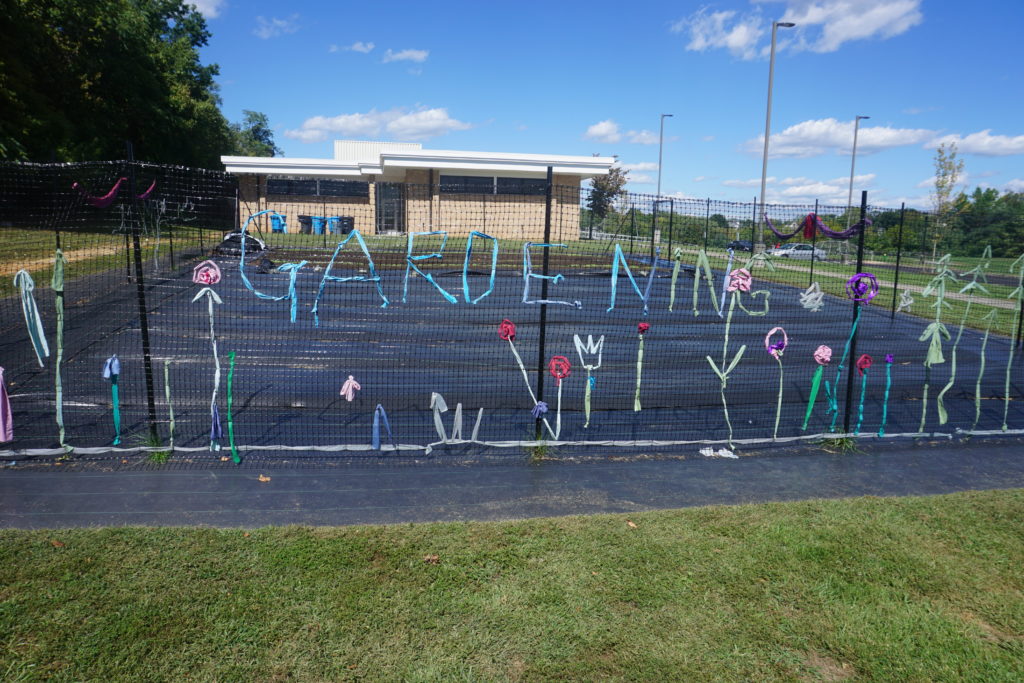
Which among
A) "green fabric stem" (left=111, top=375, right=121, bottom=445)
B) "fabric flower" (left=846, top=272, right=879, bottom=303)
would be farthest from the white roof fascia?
"green fabric stem" (left=111, top=375, right=121, bottom=445)

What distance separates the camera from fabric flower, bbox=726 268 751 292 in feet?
18.6

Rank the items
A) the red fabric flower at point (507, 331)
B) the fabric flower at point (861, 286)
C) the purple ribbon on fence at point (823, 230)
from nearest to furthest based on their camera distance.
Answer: the red fabric flower at point (507, 331)
the fabric flower at point (861, 286)
the purple ribbon on fence at point (823, 230)

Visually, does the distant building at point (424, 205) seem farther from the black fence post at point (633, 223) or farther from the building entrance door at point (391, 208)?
the black fence post at point (633, 223)

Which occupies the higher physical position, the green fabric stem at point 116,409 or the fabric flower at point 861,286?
the fabric flower at point 861,286

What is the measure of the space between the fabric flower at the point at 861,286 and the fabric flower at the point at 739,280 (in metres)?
0.86

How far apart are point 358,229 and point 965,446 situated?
561 centimetres

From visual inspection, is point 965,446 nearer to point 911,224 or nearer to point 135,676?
point 911,224

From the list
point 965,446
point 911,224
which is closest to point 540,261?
point 965,446

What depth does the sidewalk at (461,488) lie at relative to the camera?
4.21 metres

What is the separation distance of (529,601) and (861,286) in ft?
13.4

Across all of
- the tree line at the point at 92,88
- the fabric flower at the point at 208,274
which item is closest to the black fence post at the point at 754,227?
the fabric flower at the point at 208,274

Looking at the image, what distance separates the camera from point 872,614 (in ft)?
10.6

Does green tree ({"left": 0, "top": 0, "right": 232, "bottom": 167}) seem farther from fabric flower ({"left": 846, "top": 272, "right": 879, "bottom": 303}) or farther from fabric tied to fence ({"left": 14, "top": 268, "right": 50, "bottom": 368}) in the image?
fabric flower ({"left": 846, "top": 272, "right": 879, "bottom": 303})

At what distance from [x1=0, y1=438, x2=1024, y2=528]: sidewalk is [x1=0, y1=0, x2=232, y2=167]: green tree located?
16.1 m
